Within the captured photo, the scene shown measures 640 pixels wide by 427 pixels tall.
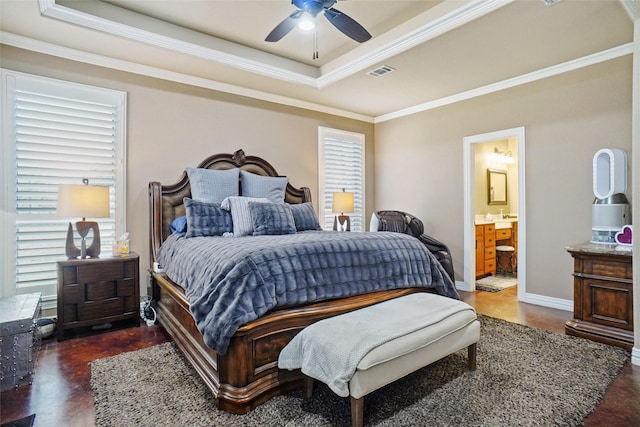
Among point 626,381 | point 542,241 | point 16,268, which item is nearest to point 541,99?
point 542,241

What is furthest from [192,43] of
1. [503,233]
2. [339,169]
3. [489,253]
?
[503,233]

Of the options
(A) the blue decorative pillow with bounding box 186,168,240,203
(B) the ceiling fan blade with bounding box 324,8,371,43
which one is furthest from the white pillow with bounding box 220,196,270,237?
(B) the ceiling fan blade with bounding box 324,8,371,43

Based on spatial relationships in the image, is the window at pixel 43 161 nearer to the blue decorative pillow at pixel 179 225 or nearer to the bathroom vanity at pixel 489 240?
the blue decorative pillow at pixel 179 225

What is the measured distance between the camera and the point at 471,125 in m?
4.60

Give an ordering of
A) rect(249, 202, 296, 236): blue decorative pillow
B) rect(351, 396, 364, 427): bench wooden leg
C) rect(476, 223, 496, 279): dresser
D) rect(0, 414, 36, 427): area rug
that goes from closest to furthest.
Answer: rect(351, 396, 364, 427): bench wooden leg < rect(0, 414, 36, 427): area rug < rect(249, 202, 296, 236): blue decorative pillow < rect(476, 223, 496, 279): dresser

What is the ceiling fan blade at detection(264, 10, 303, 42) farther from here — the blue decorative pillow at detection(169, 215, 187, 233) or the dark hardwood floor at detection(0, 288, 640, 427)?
the dark hardwood floor at detection(0, 288, 640, 427)

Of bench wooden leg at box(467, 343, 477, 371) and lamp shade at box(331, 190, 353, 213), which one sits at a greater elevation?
lamp shade at box(331, 190, 353, 213)

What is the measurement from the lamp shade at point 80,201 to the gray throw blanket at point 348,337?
88.5 inches

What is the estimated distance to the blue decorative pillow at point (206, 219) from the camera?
3.29 m

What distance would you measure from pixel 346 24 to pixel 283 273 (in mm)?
1887

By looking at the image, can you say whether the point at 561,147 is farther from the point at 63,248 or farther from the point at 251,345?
the point at 63,248

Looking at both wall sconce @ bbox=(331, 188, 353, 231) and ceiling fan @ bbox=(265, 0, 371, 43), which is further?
wall sconce @ bbox=(331, 188, 353, 231)

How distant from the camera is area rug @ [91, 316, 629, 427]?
1791 millimetres

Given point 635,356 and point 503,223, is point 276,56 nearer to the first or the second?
point 635,356
